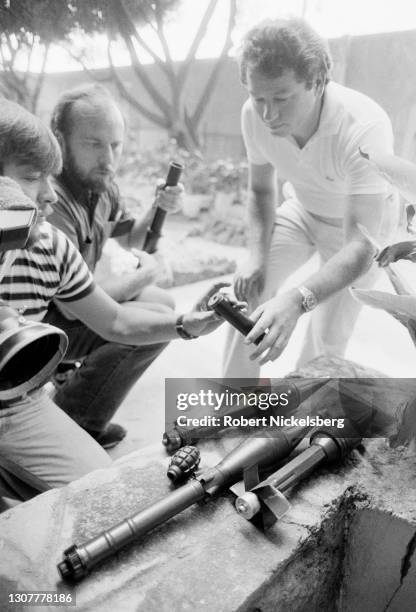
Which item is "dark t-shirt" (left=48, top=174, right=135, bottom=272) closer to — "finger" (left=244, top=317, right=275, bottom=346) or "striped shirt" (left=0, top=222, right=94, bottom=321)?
"striped shirt" (left=0, top=222, right=94, bottom=321)

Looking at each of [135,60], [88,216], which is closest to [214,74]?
→ [135,60]

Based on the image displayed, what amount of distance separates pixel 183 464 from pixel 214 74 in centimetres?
138

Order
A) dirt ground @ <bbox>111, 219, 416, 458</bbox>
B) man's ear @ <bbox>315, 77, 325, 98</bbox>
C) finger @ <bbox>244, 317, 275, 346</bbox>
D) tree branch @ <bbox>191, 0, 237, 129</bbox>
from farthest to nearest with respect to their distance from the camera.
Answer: dirt ground @ <bbox>111, 219, 416, 458</bbox> → tree branch @ <bbox>191, 0, 237, 129</bbox> → man's ear @ <bbox>315, 77, 325, 98</bbox> → finger @ <bbox>244, 317, 275, 346</bbox>

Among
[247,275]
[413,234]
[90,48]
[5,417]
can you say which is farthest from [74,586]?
[90,48]

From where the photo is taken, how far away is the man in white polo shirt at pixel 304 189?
1.18 metres

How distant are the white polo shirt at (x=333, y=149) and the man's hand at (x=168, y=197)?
270 millimetres

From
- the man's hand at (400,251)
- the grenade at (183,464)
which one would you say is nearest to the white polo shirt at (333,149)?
the man's hand at (400,251)

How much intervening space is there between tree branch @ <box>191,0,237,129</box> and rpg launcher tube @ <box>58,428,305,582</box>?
1.22 metres

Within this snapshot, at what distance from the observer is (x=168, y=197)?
166cm

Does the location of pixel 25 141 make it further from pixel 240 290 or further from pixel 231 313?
pixel 240 290

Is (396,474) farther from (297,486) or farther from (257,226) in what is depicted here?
(257,226)

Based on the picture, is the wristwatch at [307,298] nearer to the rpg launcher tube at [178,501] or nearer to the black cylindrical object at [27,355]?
the rpg launcher tube at [178,501]

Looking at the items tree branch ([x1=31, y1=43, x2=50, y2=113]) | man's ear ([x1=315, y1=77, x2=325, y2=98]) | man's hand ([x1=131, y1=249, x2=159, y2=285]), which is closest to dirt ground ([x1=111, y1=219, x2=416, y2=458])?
man's hand ([x1=131, y1=249, x2=159, y2=285])

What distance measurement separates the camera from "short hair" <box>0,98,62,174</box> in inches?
37.1
